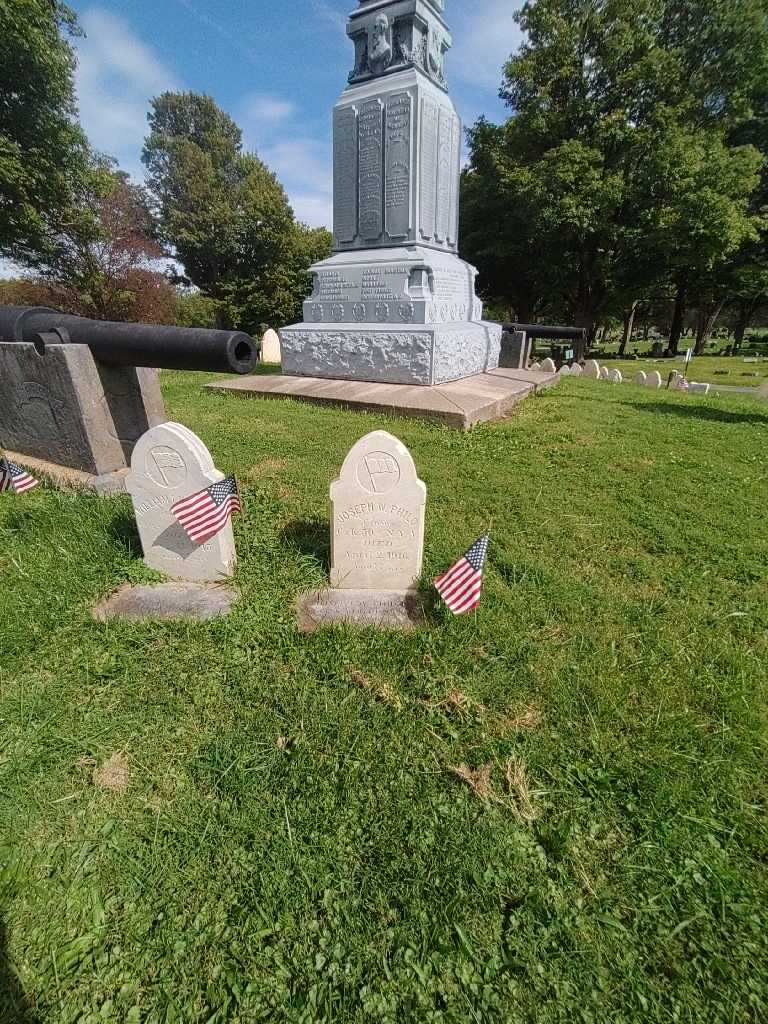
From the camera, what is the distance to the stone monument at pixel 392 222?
321 inches

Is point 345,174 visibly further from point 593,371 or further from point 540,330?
point 593,371

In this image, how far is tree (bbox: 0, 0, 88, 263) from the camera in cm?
1232

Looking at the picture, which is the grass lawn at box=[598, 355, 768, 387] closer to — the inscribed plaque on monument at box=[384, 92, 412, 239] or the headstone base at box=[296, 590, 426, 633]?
the inscribed plaque on monument at box=[384, 92, 412, 239]

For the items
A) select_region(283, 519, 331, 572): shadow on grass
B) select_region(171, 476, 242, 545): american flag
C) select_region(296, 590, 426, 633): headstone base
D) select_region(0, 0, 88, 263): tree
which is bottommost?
select_region(296, 590, 426, 633): headstone base

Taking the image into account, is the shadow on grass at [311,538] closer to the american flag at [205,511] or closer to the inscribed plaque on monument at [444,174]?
the american flag at [205,511]

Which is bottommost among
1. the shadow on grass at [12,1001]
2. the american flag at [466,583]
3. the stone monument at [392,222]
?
the shadow on grass at [12,1001]

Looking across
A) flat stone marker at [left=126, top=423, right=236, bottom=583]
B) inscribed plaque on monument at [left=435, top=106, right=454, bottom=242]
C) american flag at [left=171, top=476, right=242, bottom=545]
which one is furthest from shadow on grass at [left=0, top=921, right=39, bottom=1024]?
inscribed plaque on monument at [left=435, top=106, right=454, bottom=242]

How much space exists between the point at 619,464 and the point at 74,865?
5626 mm

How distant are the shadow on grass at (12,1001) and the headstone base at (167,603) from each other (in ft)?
5.11

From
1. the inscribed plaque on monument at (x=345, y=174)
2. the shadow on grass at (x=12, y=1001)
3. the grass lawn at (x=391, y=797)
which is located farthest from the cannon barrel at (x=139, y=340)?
the inscribed plaque on monument at (x=345, y=174)

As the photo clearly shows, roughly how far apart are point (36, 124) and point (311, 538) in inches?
719

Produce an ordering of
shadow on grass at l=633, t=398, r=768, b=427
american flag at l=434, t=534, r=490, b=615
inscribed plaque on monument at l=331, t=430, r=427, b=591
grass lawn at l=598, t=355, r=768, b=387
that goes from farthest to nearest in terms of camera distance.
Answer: grass lawn at l=598, t=355, r=768, b=387
shadow on grass at l=633, t=398, r=768, b=427
inscribed plaque on monument at l=331, t=430, r=427, b=591
american flag at l=434, t=534, r=490, b=615

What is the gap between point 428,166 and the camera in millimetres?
8531

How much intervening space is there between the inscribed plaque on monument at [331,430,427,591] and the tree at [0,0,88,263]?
1726 centimetres
